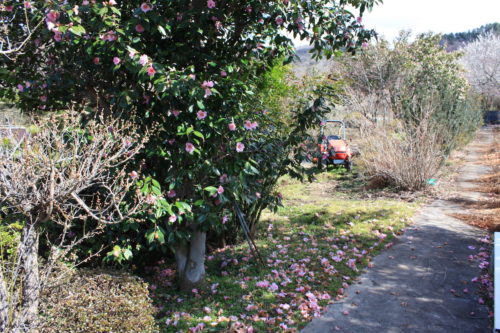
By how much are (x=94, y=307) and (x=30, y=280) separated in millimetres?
403

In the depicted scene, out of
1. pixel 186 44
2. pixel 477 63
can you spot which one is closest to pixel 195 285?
pixel 186 44

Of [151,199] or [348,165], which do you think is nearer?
[151,199]

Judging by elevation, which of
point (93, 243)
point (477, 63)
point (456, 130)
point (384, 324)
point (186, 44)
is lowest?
point (384, 324)

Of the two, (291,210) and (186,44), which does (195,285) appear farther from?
(291,210)

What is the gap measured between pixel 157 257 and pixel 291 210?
10.3 feet

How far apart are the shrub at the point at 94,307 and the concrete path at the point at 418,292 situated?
136 cm

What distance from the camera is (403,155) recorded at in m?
8.02

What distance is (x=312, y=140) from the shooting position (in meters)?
3.96

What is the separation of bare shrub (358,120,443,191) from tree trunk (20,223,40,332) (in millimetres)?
7268

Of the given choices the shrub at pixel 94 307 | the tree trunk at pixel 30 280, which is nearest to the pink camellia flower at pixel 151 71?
the tree trunk at pixel 30 280

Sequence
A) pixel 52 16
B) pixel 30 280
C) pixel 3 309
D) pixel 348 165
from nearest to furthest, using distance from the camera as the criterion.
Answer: pixel 3 309
pixel 30 280
pixel 52 16
pixel 348 165

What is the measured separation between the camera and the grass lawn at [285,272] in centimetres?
320

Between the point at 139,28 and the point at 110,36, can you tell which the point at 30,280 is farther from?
the point at 139,28

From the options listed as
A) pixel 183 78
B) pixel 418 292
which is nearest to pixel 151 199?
pixel 183 78
